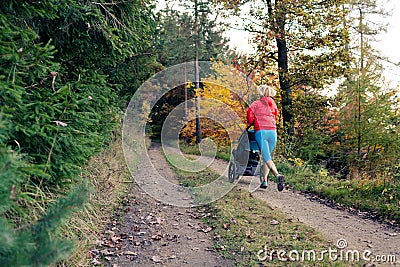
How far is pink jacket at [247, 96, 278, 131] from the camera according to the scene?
7.30 meters

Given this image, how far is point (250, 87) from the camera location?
16.0 meters

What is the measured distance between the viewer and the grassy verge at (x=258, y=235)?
16.0 feet

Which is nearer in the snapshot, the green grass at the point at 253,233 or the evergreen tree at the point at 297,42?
the green grass at the point at 253,233

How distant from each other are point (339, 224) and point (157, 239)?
126 inches

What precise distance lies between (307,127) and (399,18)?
9.35 metres

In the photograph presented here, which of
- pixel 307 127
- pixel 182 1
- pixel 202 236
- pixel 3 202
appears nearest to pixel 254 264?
pixel 202 236

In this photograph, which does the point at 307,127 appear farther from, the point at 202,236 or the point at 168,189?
the point at 202,236

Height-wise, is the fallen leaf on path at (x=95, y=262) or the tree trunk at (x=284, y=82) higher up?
the tree trunk at (x=284, y=82)

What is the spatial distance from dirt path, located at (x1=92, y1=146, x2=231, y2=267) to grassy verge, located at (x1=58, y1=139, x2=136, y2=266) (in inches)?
8.2

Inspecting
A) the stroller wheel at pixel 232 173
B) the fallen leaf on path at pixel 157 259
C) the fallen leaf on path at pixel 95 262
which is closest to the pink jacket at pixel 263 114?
the stroller wheel at pixel 232 173

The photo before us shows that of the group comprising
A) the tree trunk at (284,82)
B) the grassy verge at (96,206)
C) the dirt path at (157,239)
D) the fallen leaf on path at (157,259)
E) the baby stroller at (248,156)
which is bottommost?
the fallen leaf on path at (157,259)

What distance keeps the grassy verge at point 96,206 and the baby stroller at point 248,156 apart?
2.93 m
